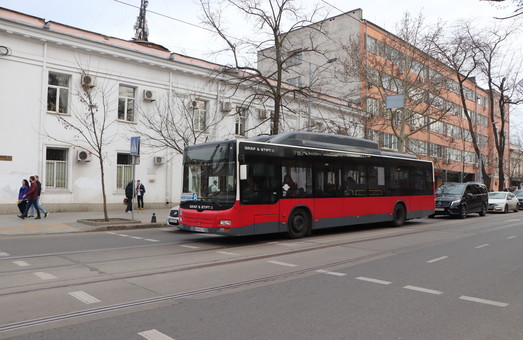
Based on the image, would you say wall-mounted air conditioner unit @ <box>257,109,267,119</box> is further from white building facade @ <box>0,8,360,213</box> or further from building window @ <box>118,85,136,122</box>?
building window @ <box>118,85,136,122</box>

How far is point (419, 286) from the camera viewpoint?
6.16m

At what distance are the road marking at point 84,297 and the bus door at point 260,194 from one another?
16.4 ft

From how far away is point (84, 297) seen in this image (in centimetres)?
541

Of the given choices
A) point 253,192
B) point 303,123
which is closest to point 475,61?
point 303,123

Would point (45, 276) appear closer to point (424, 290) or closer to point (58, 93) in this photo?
point (424, 290)

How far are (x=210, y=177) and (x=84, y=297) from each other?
554 cm

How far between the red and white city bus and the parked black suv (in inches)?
258

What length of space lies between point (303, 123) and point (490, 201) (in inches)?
563

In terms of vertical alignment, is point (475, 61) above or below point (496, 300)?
above

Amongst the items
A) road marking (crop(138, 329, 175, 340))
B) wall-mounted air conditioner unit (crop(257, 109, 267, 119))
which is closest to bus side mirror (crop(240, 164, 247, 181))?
road marking (crop(138, 329, 175, 340))

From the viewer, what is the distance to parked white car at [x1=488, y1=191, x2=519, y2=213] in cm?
2581

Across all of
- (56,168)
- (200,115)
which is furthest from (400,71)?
(56,168)

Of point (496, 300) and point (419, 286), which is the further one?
point (419, 286)

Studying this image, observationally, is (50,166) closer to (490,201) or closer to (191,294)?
(191,294)
